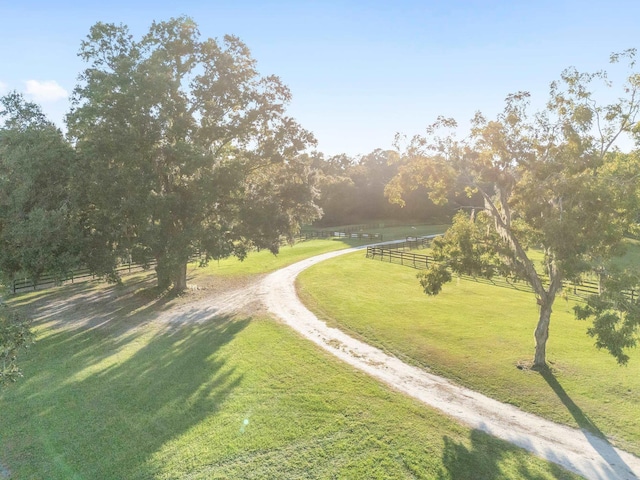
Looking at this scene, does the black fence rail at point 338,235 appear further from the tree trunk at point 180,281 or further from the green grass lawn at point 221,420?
the green grass lawn at point 221,420

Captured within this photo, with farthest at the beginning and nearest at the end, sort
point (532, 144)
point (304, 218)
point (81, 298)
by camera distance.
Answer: point (304, 218), point (81, 298), point (532, 144)

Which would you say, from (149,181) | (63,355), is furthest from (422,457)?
(149,181)

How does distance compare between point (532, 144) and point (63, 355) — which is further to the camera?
point (63, 355)

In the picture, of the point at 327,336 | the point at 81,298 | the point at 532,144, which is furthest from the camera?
the point at 81,298

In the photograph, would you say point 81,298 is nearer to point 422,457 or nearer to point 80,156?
point 80,156

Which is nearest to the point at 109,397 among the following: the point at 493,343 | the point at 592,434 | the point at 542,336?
the point at 592,434

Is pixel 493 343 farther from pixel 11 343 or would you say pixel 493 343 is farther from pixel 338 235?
pixel 338 235

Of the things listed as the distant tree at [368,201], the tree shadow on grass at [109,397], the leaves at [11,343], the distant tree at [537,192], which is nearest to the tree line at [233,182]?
the distant tree at [537,192]

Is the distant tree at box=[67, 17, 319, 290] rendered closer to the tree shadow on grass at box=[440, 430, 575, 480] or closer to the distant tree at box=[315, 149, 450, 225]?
the tree shadow on grass at box=[440, 430, 575, 480]
